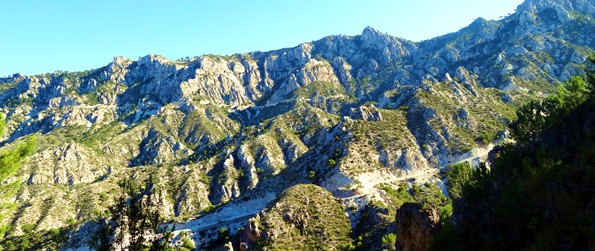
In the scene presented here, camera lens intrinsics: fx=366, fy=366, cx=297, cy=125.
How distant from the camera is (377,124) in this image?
506 ft

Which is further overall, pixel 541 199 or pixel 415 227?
pixel 415 227

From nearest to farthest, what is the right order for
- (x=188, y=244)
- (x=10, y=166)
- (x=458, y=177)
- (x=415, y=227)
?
(x=10, y=166) < (x=415, y=227) < (x=458, y=177) < (x=188, y=244)

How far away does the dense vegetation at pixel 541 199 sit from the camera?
33.7m

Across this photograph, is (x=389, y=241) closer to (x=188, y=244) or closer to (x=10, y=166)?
(x=188, y=244)

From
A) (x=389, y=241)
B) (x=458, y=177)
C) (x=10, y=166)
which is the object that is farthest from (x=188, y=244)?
(x=10, y=166)

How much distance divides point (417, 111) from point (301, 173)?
59.2 meters

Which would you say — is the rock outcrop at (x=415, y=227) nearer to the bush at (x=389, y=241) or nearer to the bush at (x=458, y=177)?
the bush at (x=389, y=241)

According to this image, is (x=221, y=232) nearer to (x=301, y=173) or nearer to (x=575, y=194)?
(x=301, y=173)

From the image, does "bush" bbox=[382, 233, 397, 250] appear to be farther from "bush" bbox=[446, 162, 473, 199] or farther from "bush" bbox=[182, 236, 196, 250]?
"bush" bbox=[182, 236, 196, 250]

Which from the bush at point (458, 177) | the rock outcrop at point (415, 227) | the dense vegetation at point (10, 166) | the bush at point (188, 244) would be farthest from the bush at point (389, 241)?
the dense vegetation at point (10, 166)

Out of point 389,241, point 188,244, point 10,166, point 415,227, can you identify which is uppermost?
point 10,166

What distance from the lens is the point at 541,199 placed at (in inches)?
1555

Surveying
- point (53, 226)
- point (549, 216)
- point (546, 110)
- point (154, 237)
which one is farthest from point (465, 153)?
point (53, 226)

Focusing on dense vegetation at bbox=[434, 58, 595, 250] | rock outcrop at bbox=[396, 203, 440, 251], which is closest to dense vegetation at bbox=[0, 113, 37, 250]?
dense vegetation at bbox=[434, 58, 595, 250]
